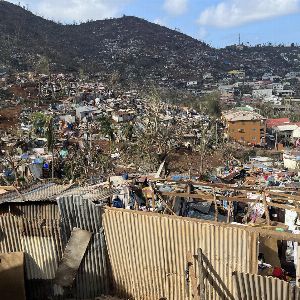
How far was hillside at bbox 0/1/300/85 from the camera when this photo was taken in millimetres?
81625

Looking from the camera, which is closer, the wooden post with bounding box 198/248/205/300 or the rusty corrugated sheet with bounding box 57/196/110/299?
the wooden post with bounding box 198/248/205/300

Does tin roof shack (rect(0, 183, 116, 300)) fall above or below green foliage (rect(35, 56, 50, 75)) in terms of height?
below

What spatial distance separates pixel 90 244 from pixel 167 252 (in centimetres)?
116

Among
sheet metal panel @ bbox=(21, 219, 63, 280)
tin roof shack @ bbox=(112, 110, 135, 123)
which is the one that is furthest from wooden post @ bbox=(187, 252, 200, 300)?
tin roof shack @ bbox=(112, 110, 135, 123)

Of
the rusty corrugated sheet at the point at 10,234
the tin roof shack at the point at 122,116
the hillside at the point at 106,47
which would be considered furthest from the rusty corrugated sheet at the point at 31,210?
the hillside at the point at 106,47

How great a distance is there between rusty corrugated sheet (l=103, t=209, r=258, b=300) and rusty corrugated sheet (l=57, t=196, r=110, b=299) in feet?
0.47

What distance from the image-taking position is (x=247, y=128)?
134 feet

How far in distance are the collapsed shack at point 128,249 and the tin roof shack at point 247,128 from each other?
34914mm

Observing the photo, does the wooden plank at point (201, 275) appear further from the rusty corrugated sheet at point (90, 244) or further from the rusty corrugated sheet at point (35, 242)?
the rusty corrugated sheet at point (35, 242)

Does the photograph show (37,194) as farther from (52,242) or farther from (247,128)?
(247,128)

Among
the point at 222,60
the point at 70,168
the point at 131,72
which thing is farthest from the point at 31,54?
the point at 222,60

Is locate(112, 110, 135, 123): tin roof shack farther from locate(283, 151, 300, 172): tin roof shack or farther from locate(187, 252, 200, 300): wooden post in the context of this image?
locate(187, 252, 200, 300): wooden post

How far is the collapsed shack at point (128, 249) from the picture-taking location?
17.1 ft

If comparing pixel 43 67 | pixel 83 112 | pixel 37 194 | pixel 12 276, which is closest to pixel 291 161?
pixel 83 112
